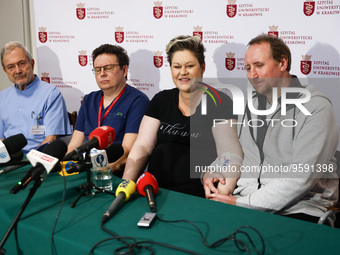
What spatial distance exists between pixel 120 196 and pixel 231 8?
84.6 inches

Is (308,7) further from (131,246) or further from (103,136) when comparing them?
(131,246)

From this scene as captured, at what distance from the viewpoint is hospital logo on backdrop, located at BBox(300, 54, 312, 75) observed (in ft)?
9.10

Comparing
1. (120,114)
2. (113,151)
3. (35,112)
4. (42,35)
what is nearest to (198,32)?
(120,114)

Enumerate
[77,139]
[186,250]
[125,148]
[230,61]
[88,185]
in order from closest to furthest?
[186,250] < [88,185] < [125,148] < [77,139] < [230,61]

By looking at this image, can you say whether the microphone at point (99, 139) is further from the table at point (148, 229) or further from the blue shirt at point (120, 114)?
the blue shirt at point (120, 114)

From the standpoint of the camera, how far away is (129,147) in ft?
8.67

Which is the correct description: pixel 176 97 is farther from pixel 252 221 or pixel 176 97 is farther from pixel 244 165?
pixel 252 221

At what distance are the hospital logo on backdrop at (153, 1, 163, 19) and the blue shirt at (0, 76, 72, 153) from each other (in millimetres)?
1186

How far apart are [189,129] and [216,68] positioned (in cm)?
100

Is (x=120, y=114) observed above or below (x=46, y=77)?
below

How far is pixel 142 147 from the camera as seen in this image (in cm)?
244

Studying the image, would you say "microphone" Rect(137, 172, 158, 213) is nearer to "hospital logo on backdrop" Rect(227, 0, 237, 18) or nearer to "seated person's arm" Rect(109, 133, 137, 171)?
"seated person's arm" Rect(109, 133, 137, 171)

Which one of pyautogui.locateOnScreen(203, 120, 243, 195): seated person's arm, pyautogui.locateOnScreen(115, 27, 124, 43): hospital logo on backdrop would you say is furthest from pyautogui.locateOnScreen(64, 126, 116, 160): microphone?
pyautogui.locateOnScreen(115, 27, 124, 43): hospital logo on backdrop

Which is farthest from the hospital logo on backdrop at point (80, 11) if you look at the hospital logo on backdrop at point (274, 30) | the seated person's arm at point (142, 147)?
the hospital logo on backdrop at point (274, 30)
